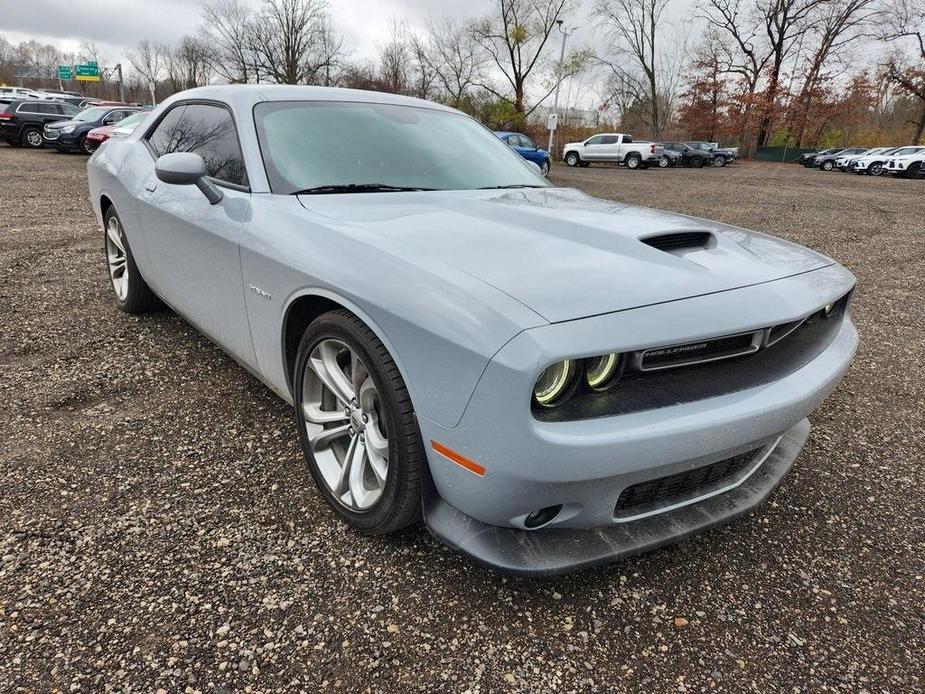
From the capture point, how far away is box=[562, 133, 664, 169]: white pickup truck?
Answer: 27.9m

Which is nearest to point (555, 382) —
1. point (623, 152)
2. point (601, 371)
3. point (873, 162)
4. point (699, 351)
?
point (601, 371)

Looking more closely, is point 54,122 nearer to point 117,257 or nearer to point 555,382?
point 117,257

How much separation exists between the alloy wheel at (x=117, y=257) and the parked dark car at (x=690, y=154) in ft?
104

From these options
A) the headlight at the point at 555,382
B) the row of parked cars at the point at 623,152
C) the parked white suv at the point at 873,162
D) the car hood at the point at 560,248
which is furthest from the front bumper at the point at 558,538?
the parked white suv at the point at 873,162

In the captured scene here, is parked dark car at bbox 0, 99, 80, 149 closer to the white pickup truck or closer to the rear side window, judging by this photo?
the rear side window

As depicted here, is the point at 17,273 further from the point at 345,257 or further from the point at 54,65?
the point at 54,65

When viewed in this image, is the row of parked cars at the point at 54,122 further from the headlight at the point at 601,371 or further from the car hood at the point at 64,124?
the headlight at the point at 601,371

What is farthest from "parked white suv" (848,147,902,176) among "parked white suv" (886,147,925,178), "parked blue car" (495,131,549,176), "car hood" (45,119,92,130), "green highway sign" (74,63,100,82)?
"green highway sign" (74,63,100,82)

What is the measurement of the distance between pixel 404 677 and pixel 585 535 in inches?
24.1

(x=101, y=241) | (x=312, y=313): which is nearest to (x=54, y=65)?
(x=101, y=241)

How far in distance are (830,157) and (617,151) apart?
48.0 feet

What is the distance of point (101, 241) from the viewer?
619 cm

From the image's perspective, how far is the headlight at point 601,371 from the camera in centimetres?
149

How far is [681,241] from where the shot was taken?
2021 millimetres
